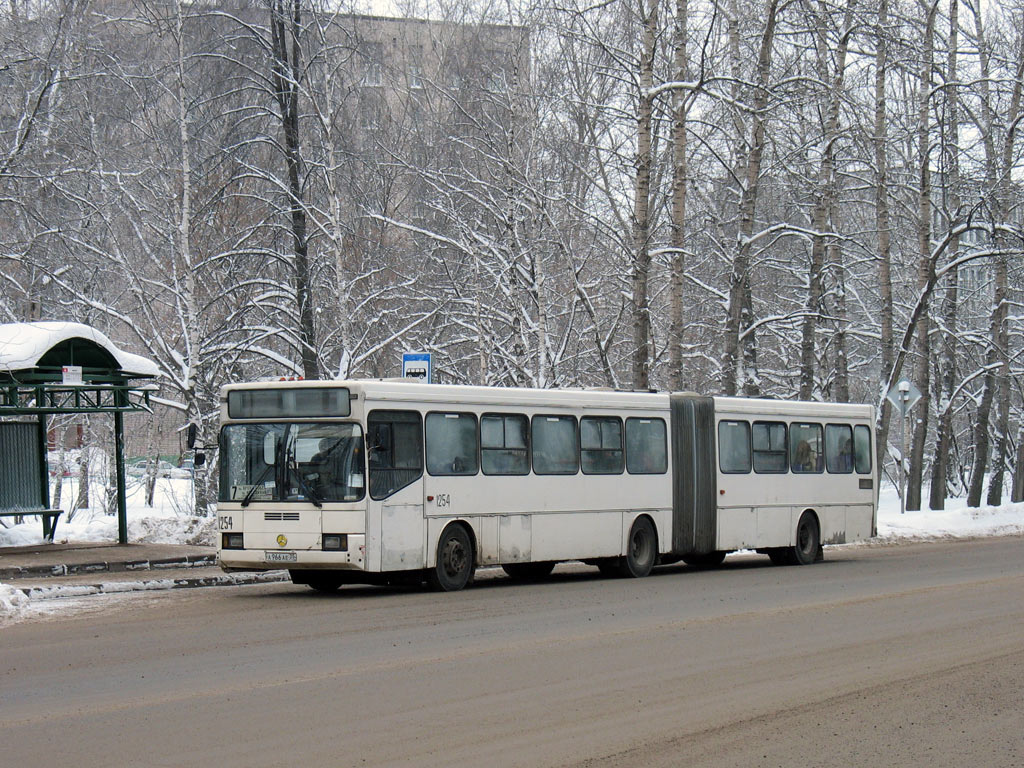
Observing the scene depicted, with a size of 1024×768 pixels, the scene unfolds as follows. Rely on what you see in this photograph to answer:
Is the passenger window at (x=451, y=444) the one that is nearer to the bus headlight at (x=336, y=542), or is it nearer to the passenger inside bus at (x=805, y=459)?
the bus headlight at (x=336, y=542)

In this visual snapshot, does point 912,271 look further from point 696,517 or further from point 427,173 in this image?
point 696,517

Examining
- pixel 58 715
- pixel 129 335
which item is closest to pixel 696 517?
Result: pixel 58 715

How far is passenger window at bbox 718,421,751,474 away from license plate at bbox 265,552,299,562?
28.0 feet

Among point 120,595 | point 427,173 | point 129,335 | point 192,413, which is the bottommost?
point 120,595

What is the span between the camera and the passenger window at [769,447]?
76.1ft

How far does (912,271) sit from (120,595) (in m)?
37.5

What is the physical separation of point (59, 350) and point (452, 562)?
853cm

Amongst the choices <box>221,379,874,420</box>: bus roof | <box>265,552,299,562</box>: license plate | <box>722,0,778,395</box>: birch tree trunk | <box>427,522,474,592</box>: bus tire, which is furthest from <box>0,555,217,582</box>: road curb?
<box>722,0,778,395</box>: birch tree trunk

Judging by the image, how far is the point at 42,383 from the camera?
21562 millimetres

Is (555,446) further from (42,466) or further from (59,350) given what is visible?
(42,466)

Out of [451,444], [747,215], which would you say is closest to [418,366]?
[451,444]

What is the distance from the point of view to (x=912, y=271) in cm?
4866

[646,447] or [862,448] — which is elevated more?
[646,447]

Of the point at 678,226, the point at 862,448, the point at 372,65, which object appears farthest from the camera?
the point at 372,65
